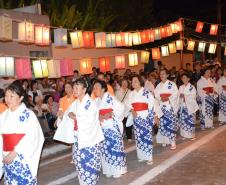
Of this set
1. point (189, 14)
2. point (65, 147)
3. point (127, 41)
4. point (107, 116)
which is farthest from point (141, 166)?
point (189, 14)

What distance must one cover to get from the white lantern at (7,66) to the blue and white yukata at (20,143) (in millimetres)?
6174

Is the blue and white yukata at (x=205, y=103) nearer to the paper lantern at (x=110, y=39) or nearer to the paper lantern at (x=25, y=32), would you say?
the paper lantern at (x=110, y=39)

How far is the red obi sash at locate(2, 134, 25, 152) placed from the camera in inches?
210

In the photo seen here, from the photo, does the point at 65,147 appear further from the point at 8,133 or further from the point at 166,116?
the point at 8,133

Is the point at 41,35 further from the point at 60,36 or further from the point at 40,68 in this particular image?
the point at 60,36

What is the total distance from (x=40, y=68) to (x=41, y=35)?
3.15 feet

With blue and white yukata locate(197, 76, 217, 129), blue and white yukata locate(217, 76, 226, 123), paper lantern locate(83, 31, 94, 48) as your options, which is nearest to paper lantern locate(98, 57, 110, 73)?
paper lantern locate(83, 31, 94, 48)

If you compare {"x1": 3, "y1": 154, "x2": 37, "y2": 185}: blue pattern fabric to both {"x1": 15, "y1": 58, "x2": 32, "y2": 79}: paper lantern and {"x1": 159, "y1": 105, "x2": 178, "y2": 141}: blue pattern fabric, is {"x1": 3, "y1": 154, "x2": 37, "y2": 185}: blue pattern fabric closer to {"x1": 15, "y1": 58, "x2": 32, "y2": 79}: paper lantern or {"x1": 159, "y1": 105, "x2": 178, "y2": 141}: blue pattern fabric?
{"x1": 159, "y1": 105, "x2": 178, "y2": 141}: blue pattern fabric

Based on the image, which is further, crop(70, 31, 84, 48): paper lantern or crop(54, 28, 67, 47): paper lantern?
crop(70, 31, 84, 48): paper lantern

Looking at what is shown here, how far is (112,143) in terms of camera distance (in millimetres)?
7859

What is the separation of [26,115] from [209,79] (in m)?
9.63

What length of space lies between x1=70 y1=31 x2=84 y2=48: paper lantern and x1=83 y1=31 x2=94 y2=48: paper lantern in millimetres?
181

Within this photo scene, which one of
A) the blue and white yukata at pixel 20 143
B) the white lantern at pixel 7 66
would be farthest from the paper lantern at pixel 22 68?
the blue and white yukata at pixel 20 143

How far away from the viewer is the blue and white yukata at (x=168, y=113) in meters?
10.7
